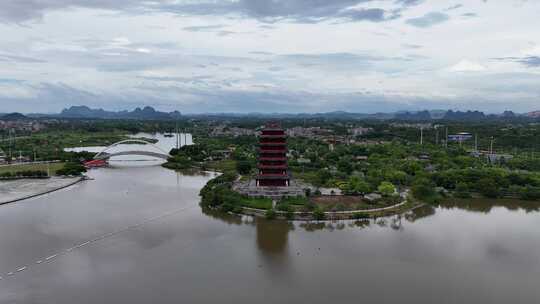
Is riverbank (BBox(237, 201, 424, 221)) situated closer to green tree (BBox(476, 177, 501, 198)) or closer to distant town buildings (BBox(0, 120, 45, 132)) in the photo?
green tree (BBox(476, 177, 501, 198))

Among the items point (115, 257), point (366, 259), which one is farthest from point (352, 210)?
point (115, 257)

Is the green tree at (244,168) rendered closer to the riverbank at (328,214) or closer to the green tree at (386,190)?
the riverbank at (328,214)

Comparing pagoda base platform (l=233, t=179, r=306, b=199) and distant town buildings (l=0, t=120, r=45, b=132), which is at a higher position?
distant town buildings (l=0, t=120, r=45, b=132)

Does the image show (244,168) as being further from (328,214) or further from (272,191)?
(328,214)

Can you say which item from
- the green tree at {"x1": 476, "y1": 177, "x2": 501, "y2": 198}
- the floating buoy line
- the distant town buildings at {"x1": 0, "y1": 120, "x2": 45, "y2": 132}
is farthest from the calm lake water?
the distant town buildings at {"x1": 0, "y1": 120, "x2": 45, "y2": 132}

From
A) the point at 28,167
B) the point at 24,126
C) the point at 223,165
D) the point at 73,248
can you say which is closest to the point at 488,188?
the point at 223,165

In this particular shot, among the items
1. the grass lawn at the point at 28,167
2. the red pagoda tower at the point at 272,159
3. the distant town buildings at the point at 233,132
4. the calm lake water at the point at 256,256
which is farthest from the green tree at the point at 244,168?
the distant town buildings at the point at 233,132

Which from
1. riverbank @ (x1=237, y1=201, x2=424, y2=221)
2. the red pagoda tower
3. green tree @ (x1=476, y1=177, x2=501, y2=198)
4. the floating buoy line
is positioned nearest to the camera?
the floating buoy line
